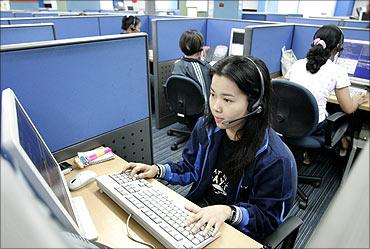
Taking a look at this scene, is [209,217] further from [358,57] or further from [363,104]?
[358,57]

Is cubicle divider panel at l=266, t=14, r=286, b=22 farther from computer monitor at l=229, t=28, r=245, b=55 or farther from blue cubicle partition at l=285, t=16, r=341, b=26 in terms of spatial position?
computer monitor at l=229, t=28, r=245, b=55

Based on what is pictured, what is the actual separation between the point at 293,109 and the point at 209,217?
1.19 metres

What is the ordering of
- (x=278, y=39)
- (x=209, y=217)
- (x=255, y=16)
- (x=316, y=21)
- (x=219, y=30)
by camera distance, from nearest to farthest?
(x=209, y=217) → (x=278, y=39) → (x=219, y=30) → (x=316, y=21) → (x=255, y=16)

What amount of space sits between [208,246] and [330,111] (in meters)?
2.02

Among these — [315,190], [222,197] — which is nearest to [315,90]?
[315,190]

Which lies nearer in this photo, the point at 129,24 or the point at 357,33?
the point at 357,33

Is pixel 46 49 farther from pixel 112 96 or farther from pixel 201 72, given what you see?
pixel 201 72

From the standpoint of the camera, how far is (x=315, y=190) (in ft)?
7.00

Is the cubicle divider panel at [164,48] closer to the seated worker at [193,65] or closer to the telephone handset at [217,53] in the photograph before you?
the telephone handset at [217,53]

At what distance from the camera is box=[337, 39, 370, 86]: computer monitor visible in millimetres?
2244

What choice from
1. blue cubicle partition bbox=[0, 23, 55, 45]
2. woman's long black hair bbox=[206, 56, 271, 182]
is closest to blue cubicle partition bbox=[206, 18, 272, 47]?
blue cubicle partition bbox=[0, 23, 55, 45]

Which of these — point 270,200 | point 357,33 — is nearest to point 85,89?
point 270,200

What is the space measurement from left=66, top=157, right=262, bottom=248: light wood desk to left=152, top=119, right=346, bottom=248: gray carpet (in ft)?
3.50

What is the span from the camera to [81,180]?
3.22ft
